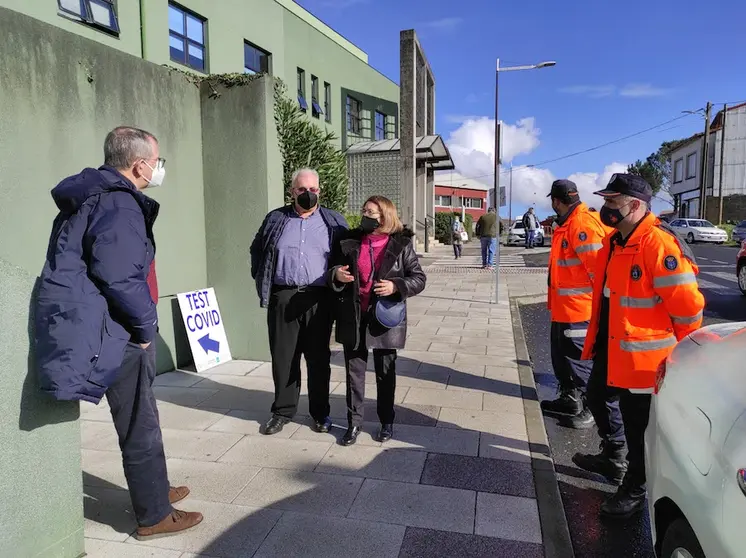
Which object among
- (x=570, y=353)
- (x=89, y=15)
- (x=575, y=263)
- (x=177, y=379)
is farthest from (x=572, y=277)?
(x=89, y=15)

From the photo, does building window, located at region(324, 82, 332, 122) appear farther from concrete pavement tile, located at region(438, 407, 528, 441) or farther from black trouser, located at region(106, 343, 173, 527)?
black trouser, located at region(106, 343, 173, 527)

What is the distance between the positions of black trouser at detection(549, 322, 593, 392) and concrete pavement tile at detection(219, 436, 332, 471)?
6.50ft

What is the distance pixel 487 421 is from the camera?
4.46 metres

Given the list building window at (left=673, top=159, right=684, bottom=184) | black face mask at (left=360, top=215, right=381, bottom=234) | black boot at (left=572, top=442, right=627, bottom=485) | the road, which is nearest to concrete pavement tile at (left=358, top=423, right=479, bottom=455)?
the road

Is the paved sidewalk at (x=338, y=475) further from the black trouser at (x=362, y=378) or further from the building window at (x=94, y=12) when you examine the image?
the building window at (x=94, y=12)

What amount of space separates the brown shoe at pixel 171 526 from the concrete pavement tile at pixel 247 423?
123 cm

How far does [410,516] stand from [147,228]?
2029 mm

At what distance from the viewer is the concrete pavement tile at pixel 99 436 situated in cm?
388

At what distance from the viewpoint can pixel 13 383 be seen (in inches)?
86.0

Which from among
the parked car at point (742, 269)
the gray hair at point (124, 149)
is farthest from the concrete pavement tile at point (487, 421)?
the parked car at point (742, 269)

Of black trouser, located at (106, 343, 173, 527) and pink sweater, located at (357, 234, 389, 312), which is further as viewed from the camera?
pink sweater, located at (357, 234, 389, 312)

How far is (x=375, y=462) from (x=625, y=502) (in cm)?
151

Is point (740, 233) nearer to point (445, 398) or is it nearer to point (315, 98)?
point (315, 98)

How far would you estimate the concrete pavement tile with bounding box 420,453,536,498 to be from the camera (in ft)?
10.9
